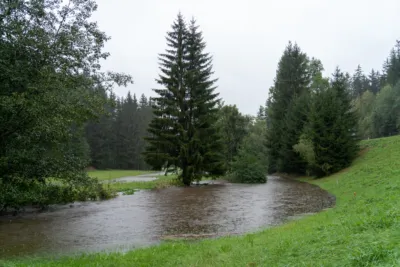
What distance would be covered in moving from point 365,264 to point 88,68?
15260mm

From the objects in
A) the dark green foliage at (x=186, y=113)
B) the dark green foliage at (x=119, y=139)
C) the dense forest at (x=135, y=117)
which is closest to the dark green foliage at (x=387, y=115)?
the dense forest at (x=135, y=117)

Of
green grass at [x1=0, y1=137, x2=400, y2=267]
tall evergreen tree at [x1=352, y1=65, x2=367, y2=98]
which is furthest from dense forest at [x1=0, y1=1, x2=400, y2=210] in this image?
tall evergreen tree at [x1=352, y1=65, x2=367, y2=98]

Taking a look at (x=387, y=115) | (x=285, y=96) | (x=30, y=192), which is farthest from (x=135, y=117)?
(x=30, y=192)

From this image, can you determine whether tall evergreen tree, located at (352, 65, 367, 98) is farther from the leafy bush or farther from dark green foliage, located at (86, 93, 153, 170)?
the leafy bush

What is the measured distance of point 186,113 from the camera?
3281 cm

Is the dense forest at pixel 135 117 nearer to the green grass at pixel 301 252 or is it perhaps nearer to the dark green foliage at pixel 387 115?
the dark green foliage at pixel 387 115

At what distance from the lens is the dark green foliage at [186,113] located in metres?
31.6

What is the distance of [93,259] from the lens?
7965mm

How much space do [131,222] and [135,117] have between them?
67.1m

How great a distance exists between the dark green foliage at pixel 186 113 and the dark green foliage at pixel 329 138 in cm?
968

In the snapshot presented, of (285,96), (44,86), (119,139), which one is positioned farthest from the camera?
(119,139)

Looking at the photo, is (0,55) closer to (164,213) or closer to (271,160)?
(164,213)

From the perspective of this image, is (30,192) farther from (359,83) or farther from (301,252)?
(359,83)

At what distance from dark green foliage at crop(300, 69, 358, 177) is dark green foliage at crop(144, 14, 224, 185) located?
381 inches
